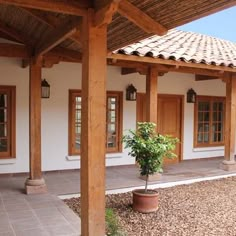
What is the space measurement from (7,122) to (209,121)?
18.9 ft

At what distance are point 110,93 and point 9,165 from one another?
2846 millimetres

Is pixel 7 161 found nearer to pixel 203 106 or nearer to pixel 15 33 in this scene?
pixel 15 33

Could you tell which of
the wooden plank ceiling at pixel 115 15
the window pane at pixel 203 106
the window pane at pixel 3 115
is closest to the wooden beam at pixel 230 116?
the window pane at pixel 203 106

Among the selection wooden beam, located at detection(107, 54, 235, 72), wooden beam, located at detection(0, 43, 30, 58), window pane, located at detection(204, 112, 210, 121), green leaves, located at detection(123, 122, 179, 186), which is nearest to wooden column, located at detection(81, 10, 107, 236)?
green leaves, located at detection(123, 122, 179, 186)

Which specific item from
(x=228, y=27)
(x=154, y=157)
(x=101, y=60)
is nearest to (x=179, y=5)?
(x=101, y=60)

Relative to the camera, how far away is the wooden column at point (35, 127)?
523 centimetres

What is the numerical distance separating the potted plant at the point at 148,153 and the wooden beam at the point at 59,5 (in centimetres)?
230

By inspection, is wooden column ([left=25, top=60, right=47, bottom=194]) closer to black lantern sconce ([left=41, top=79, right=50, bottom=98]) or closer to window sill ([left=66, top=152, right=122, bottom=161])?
black lantern sconce ([left=41, top=79, right=50, bottom=98])

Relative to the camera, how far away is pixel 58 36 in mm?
3846

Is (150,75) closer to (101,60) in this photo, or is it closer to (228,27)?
(101,60)

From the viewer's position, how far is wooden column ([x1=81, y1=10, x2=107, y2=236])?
2967 mm

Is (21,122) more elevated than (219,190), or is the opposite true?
(21,122)

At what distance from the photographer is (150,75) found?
21.1ft

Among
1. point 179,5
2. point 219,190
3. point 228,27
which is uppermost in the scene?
point 228,27
